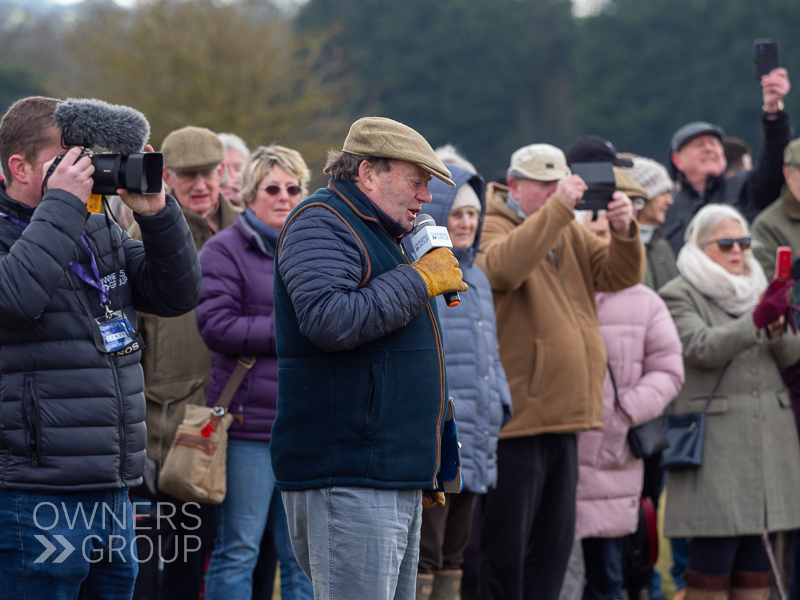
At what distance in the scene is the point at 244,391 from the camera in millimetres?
4008

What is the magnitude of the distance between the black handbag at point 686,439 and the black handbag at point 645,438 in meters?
0.07

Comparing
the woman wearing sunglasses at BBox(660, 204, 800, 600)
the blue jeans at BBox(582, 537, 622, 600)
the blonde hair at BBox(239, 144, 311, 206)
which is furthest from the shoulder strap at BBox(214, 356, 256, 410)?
the woman wearing sunglasses at BBox(660, 204, 800, 600)

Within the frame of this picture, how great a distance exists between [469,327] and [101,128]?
187cm

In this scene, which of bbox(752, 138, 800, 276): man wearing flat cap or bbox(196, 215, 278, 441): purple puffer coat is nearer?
bbox(196, 215, 278, 441): purple puffer coat

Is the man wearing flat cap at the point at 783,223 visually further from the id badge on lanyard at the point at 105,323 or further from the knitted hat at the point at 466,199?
the id badge on lanyard at the point at 105,323

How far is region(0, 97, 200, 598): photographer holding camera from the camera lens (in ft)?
8.71

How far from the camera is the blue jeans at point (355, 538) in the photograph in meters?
2.70

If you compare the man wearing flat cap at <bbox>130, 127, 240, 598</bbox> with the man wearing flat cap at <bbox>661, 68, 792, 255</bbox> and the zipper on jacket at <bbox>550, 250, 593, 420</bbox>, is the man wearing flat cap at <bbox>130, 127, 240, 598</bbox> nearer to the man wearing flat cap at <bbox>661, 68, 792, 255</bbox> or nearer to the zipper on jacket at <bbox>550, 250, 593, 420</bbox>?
the zipper on jacket at <bbox>550, 250, 593, 420</bbox>

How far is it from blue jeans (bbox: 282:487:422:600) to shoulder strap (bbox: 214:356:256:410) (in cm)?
125

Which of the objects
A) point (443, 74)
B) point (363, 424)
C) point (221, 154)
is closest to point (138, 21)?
point (221, 154)

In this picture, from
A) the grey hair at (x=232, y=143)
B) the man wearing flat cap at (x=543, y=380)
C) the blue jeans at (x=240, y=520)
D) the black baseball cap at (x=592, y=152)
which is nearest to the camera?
the blue jeans at (x=240, y=520)

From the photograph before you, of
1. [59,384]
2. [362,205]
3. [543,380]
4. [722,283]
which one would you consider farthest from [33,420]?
[722,283]

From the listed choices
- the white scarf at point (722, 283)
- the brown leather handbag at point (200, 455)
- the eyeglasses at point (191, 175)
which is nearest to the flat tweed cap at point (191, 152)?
the eyeglasses at point (191, 175)

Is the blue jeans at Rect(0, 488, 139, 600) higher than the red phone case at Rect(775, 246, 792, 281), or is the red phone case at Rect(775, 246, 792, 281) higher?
the red phone case at Rect(775, 246, 792, 281)
